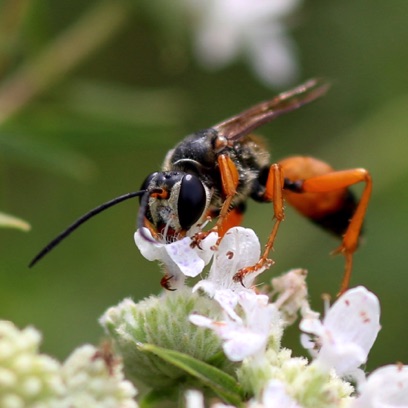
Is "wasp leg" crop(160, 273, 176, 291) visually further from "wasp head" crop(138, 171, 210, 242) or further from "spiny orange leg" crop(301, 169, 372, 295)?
"spiny orange leg" crop(301, 169, 372, 295)

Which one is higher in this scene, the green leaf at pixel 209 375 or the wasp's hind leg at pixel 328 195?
the wasp's hind leg at pixel 328 195

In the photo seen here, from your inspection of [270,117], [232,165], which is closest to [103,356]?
[232,165]

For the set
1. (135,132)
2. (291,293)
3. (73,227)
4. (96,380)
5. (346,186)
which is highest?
(135,132)

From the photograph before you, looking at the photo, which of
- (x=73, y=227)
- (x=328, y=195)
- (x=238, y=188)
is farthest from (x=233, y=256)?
(x=328, y=195)

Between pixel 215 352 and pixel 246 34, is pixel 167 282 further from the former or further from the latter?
pixel 246 34

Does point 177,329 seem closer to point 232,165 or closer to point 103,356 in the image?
point 103,356

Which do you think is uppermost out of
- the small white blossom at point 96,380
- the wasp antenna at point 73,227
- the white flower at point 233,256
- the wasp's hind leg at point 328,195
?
the wasp's hind leg at point 328,195

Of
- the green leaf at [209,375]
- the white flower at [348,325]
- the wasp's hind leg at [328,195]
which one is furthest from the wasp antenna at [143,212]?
the wasp's hind leg at [328,195]

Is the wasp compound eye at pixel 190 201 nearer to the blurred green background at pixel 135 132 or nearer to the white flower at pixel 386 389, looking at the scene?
the white flower at pixel 386 389
